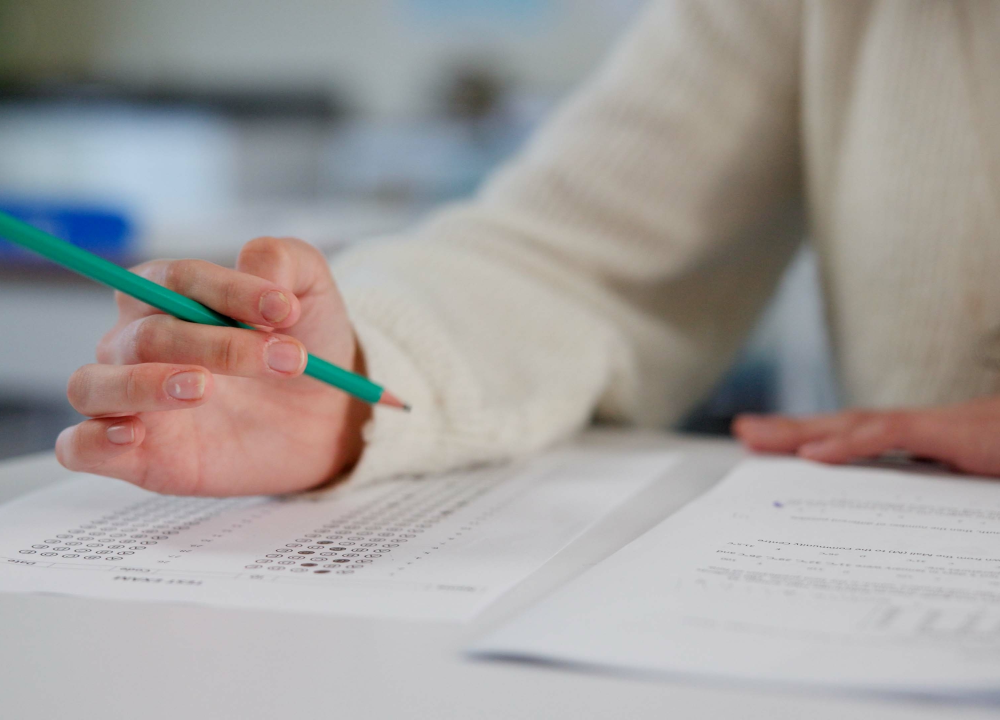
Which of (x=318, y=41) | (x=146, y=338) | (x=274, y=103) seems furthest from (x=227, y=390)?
(x=318, y=41)

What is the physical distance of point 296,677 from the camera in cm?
27

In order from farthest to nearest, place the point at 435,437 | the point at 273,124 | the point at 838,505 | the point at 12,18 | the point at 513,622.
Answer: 1. the point at 12,18
2. the point at 273,124
3. the point at 435,437
4. the point at 838,505
5. the point at 513,622

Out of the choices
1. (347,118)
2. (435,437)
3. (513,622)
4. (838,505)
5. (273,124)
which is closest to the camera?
(513,622)

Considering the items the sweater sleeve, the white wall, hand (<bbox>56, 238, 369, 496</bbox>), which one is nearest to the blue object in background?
the sweater sleeve

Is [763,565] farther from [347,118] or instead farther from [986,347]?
[347,118]

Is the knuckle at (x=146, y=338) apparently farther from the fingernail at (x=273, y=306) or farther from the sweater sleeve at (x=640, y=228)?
the sweater sleeve at (x=640, y=228)

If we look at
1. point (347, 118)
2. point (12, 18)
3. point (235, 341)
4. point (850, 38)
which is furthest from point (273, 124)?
point (235, 341)

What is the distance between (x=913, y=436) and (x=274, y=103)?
3.01 metres

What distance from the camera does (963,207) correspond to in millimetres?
624

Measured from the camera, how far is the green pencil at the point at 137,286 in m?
0.34

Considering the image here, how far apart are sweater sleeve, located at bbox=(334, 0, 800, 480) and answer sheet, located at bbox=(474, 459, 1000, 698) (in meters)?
0.25

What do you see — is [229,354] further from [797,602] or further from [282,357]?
[797,602]

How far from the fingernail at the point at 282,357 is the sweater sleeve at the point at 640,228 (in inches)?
9.2

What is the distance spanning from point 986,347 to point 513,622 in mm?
Answer: 478
